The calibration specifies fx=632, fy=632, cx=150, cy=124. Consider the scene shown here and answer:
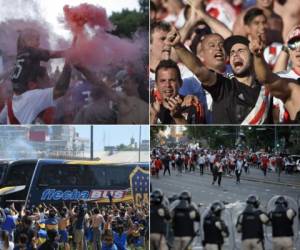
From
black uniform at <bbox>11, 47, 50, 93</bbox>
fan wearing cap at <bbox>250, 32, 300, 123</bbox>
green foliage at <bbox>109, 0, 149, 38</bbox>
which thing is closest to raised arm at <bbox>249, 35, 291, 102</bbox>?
fan wearing cap at <bbox>250, 32, 300, 123</bbox>

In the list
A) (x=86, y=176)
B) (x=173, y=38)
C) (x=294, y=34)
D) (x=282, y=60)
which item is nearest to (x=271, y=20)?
(x=294, y=34)

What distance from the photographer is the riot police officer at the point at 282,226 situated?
233 inches

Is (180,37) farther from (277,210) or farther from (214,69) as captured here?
(277,210)

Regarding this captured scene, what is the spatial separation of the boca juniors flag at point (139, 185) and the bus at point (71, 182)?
0.18 ft

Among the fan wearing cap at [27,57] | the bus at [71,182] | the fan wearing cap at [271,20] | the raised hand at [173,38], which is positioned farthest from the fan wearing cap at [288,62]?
the fan wearing cap at [27,57]

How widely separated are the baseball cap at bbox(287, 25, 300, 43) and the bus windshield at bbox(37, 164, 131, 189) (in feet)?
6.69

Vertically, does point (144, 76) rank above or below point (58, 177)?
above

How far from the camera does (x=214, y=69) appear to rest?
6.17m

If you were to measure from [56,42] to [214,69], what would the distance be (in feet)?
5.39

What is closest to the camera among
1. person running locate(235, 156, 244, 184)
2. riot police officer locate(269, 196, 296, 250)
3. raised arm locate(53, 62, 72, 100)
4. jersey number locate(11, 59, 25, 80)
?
→ riot police officer locate(269, 196, 296, 250)

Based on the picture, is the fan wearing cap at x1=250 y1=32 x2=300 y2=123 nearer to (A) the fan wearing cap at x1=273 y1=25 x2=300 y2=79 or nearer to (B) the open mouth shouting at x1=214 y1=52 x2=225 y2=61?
(A) the fan wearing cap at x1=273 y1=25 x2=300 y2=79

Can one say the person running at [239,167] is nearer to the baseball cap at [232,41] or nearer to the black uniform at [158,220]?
the black uniform at [158,220]

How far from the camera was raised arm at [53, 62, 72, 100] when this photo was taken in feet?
21.2

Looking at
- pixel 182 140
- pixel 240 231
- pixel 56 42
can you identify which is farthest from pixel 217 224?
pixel 56 42
